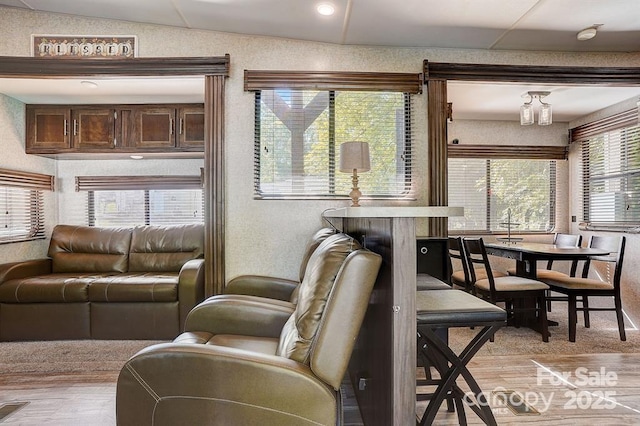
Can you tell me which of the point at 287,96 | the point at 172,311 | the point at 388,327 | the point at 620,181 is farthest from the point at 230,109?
the point at 620,181

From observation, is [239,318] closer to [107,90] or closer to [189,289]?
[189,289]

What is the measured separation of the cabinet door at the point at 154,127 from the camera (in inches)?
152

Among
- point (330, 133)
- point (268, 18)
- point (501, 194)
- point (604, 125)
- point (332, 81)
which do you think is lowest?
point (501, 194)

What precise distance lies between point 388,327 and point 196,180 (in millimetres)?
3633

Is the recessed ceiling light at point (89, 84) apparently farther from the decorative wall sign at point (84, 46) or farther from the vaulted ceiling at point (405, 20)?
the decorative wall sign at point (84, 46)

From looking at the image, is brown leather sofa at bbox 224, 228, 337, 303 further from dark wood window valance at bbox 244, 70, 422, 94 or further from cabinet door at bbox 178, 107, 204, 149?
cabinet door at bbox 178, 107, 204, 149

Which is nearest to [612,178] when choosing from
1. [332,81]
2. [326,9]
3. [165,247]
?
[332,81]

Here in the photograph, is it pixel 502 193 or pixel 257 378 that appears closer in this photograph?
pixel 257 378

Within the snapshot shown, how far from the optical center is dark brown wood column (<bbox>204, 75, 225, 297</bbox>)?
308 centimetres

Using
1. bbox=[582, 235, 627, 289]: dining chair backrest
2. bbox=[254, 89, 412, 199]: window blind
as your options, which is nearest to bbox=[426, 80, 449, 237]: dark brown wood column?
bbox=[254, 89, 412, 199]: window blind

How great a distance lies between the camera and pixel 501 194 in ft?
16.8

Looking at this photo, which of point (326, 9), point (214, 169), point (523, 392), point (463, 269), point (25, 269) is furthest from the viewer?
point (463, 269)

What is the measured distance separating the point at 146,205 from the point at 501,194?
15.4ft

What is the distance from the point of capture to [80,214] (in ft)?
14.6
